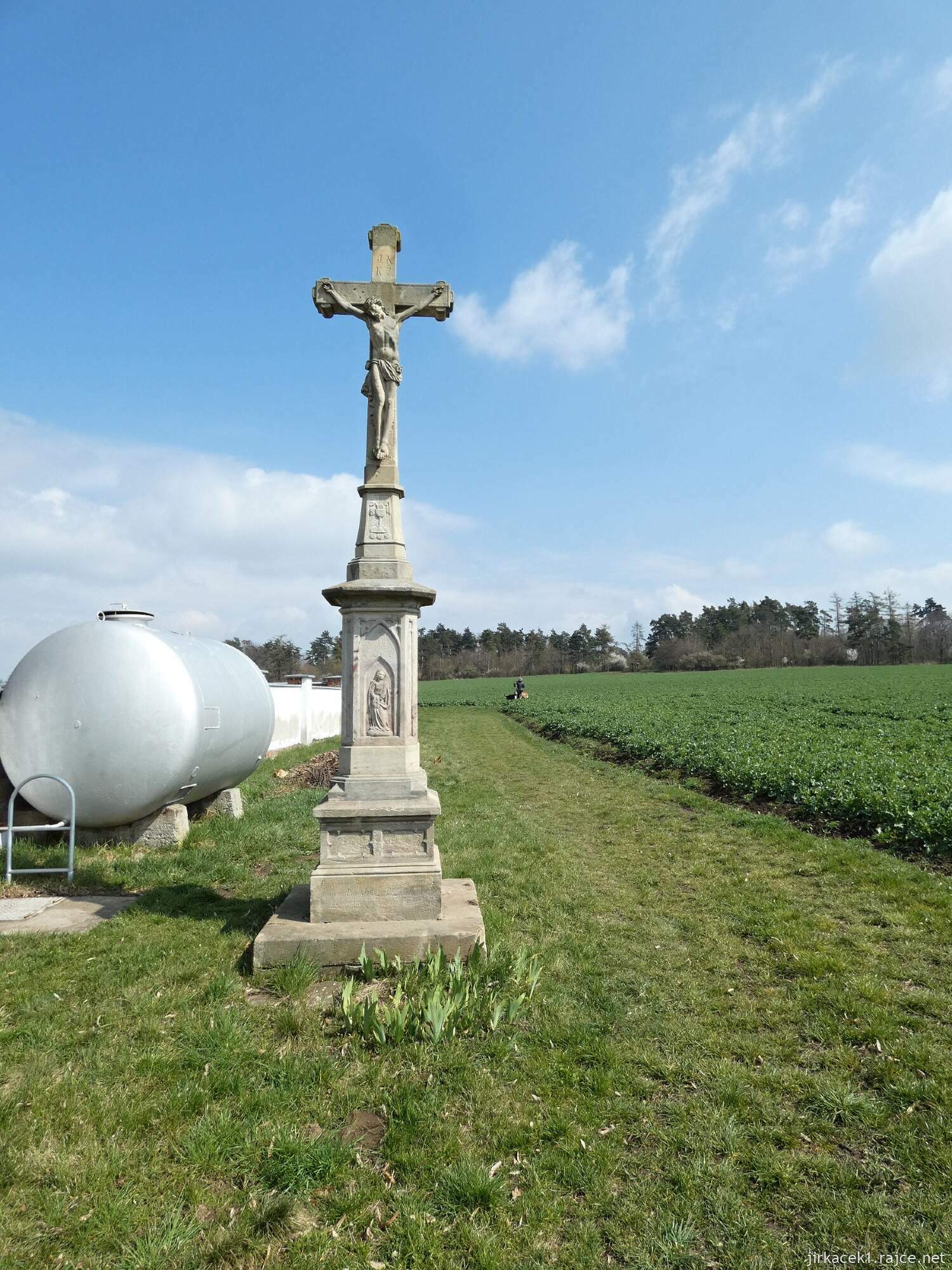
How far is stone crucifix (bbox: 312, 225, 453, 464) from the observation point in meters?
5.64

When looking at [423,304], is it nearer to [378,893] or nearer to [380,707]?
[380,707]

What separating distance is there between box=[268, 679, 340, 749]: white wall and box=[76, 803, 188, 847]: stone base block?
7.19 m

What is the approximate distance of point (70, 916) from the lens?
19.0 feet

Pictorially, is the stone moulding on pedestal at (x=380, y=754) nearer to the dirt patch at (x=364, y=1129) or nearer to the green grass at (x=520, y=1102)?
the green grass at (x=520, y=1102)

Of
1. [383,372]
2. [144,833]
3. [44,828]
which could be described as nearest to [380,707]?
[383,372]

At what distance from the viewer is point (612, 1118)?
126 inches

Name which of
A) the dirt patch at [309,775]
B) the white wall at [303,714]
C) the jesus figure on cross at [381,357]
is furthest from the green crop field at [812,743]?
the white wall at [303,714]

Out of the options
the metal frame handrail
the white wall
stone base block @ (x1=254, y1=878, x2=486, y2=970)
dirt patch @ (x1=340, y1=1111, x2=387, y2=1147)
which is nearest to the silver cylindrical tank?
the metal frame handrail

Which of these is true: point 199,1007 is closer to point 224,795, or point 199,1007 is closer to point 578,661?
point 224,795

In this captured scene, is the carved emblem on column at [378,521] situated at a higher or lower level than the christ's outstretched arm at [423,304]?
lower

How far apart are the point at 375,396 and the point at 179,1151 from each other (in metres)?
5.15

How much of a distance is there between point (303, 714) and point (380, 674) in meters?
14.4

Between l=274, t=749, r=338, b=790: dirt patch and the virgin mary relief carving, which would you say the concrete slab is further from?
l=274, t=749, r=338, b=790: dirt patch

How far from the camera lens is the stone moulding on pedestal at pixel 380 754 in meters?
4.80
